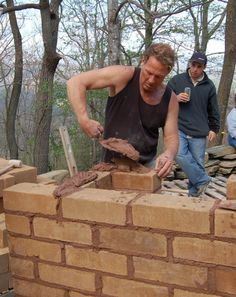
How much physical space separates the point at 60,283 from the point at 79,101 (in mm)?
1317

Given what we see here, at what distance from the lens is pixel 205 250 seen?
207 cm

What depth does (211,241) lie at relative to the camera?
205cm

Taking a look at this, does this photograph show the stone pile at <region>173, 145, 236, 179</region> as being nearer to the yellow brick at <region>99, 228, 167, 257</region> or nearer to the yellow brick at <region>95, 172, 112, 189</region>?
the yellow brick at <region>95, 172, 112, 189</region>

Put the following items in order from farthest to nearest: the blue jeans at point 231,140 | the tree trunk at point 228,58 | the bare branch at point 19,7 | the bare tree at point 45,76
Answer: the bare tree at point 45,76, the bare branch at point 19,7, the tree trunk at point 228,58, the blue jeans at point 231,140

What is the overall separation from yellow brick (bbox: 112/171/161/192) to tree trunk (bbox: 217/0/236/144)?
6.98 meters

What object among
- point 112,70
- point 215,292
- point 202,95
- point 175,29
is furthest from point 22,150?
point 215,292

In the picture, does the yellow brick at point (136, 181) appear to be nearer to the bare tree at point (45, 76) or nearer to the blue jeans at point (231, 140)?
the blue jeans at point (231, 140)

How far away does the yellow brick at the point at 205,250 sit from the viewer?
6.60 feet

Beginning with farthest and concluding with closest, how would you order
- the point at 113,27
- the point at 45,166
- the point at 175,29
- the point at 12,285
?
the point at 175,29, the point at 45,166, the point at 113,27, the point at 12,285

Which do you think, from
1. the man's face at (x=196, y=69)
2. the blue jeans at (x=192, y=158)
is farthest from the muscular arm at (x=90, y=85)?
the blue jeans at (x=192, y=158)

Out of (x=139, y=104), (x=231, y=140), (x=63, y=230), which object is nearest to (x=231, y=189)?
(x=139, y=104)

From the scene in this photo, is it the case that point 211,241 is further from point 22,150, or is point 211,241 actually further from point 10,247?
point 22,150

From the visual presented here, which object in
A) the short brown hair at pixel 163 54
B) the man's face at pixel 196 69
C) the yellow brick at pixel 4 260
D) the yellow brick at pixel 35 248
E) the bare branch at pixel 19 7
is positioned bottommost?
the yellow brick at pixel 4 260

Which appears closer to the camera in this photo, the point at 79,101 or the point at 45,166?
the point at 79,101
